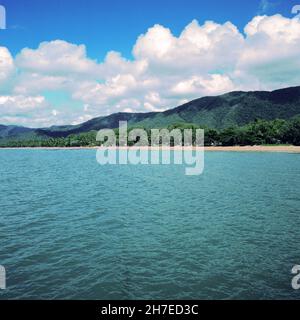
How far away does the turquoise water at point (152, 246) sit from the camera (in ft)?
51.7

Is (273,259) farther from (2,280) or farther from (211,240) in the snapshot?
(2,280)

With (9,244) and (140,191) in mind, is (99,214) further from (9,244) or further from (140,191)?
(140,191)

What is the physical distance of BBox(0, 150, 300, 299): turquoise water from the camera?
15.8 meters

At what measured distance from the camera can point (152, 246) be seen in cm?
2125

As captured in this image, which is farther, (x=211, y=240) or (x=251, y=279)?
(x=211, y=240)

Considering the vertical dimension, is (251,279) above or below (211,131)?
below

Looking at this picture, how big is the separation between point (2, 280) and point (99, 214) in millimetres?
14280
